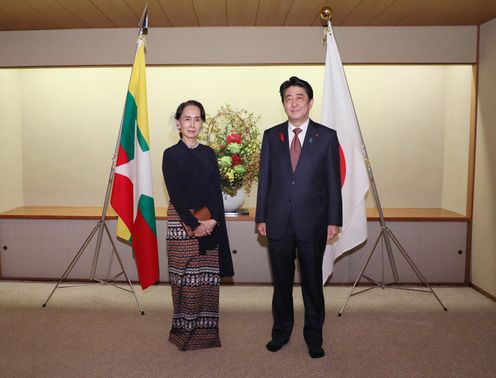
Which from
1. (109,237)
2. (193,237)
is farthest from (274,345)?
(109,237)

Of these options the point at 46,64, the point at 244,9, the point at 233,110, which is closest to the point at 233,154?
the point at 233,110

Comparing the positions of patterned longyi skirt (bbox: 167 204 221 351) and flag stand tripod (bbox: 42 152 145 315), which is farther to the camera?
flag stand tripod (bbox: 42 152 145 315)

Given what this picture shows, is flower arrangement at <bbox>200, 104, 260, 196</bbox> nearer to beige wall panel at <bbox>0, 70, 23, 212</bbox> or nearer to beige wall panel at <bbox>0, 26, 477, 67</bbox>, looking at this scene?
beige wall panel at <bbox>0, 26, 477, 67</bbox>

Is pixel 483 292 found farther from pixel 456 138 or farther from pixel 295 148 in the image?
pixel 295 148

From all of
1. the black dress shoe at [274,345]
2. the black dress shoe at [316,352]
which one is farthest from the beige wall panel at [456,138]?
the black dress shoe at [274,345]

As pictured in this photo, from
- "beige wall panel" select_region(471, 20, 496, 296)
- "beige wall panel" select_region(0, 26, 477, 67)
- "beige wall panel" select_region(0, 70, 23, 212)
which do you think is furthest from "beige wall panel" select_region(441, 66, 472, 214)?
"beige wall panel" select_region(0, 70, 23, 212)

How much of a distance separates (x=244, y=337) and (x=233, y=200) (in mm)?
1463

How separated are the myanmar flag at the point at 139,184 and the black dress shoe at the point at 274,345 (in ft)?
3.76

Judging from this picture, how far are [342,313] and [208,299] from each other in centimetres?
121

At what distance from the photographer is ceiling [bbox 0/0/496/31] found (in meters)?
3.58

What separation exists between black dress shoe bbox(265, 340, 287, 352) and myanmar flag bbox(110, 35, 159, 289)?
45.2 inches

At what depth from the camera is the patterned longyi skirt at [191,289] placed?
124 inches

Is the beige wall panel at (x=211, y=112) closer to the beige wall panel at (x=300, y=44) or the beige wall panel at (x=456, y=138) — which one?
the beige wall panel at (x=456, y=138)

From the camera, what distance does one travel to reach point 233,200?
177 inches
